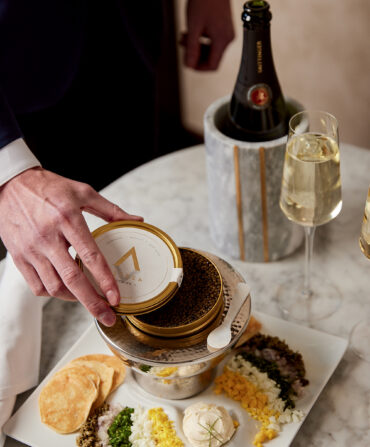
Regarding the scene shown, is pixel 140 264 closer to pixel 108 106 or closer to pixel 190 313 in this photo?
pixel 190 313

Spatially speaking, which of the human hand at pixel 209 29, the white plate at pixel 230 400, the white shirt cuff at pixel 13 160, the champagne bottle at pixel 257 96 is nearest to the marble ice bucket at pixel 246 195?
the champagne bottle at pixel 257 96

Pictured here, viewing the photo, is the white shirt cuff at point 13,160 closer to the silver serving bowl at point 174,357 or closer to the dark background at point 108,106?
the silver serving bowl at point 174,357

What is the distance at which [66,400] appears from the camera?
995 millimetres

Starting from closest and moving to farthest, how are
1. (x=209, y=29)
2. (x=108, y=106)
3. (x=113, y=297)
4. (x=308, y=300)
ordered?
(x=113, y=297) < (x=308, y=300) < (x=209, y=29) < (x=108, y=106)

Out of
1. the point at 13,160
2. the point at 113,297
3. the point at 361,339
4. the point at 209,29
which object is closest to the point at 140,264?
the point at 113,297

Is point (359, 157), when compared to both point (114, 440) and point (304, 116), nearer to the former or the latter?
point (304, 116)

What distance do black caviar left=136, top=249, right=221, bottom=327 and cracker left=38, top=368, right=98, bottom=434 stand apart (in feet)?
0.61

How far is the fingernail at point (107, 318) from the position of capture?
Answer: 0.89m

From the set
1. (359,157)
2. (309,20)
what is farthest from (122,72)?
(309,20)

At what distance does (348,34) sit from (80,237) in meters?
1.78

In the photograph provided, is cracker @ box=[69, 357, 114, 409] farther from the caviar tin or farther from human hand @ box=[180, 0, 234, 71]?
human hand @ box=[180, 0, 234, 71]

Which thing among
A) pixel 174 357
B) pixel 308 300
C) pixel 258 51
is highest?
pixel 258 51

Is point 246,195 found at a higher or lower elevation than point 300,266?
higher

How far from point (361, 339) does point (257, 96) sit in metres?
0.51
